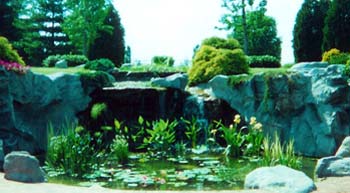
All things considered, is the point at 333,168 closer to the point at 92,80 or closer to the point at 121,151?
the point at 121,151

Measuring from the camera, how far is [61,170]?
9969 millimetres

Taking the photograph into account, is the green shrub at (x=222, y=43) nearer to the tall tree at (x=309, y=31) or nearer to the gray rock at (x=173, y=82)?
the gray rock at (x=173, y=82)

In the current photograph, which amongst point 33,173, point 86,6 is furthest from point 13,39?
point 33,173

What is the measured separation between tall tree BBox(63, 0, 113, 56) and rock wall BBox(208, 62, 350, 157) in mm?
19141

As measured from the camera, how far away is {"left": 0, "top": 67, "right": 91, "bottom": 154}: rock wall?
518 inches

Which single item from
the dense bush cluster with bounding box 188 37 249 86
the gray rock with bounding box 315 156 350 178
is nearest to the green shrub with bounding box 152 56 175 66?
the dense bush cluster with bounding box 188 37 249 86

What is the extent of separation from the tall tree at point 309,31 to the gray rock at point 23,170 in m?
20.7

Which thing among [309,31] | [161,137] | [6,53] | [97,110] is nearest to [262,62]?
[309,31]

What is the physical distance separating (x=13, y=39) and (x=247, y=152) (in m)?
25.7

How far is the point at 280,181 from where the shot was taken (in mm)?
7457

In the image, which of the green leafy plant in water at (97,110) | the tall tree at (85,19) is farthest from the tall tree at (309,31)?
the green leafy plant in water at (97,110)

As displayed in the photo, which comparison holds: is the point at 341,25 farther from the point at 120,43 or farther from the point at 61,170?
the point at 61,170

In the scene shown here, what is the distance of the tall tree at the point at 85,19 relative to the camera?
33588 millimetres

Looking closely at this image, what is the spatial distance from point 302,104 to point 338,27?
11.5m
